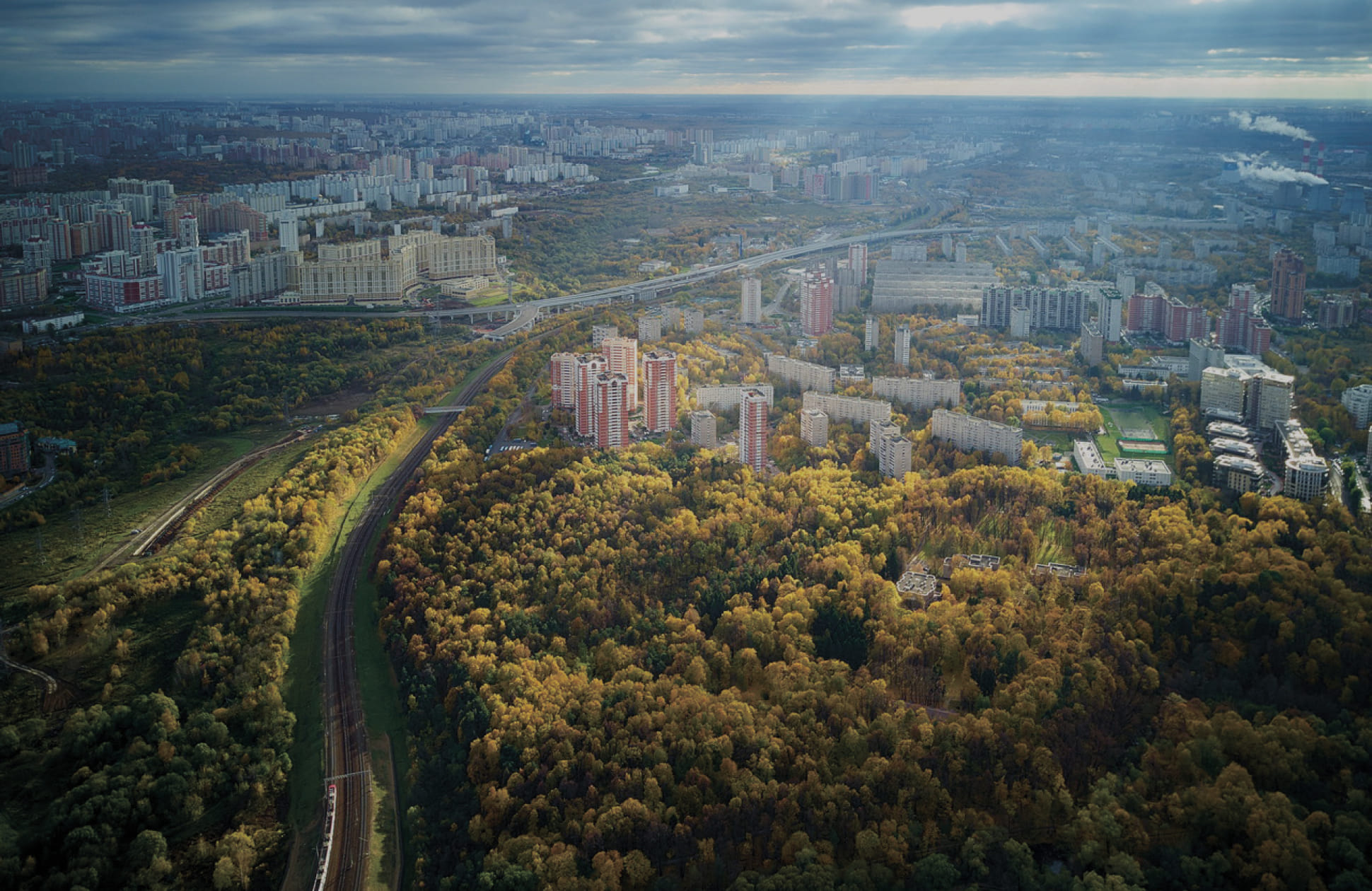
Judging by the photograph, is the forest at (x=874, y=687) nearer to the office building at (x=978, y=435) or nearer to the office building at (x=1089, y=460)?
the office building at (x=1089, y=460)

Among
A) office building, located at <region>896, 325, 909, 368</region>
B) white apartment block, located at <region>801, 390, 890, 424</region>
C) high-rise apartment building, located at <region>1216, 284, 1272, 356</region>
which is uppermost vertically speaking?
high-rise apartment building, located at <region>1216, 284, 1272, 356</region>

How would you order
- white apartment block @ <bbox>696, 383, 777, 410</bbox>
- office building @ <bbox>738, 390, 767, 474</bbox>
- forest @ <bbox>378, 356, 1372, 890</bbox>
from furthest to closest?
1. white apartment block @ <bbox>696, 383, 777, 410</bbox>
2. office building @ <bbox>738, 390, 767, 474</bbox>
3. forest @ <bbox>378, 356, 1372, 890</bbox>

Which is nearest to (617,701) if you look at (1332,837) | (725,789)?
(725,789)

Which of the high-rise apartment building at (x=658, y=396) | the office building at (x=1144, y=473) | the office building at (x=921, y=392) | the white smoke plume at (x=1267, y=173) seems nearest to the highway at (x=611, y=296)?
the high-rise apartment building at (x=658, y=396)

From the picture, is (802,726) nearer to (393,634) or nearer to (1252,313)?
(393,634)

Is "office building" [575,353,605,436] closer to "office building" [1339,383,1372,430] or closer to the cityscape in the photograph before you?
the cityscape

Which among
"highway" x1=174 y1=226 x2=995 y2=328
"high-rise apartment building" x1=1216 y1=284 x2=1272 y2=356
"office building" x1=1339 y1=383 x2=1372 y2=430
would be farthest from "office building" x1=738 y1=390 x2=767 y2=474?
"high-rise apartment building" x1=1216 y1=284 x2=1272 y2=356

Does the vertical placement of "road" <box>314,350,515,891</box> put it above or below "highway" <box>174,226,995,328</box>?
below
